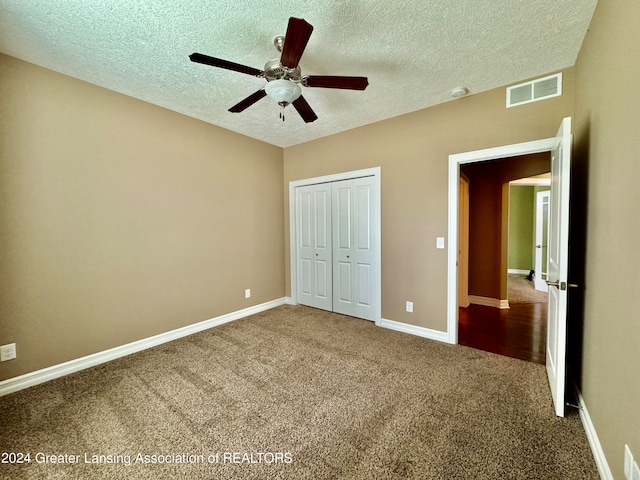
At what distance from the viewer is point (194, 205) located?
3307 mm

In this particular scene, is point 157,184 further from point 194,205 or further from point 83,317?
point 83,317

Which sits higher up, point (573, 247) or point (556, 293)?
point (573, 247)

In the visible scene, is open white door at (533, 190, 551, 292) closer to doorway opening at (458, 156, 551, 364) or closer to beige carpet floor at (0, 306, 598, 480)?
doorway opening at (458, 156, 551, 364)

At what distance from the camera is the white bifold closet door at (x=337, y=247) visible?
11.9 feet

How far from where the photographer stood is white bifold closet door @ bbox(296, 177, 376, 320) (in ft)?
11.9

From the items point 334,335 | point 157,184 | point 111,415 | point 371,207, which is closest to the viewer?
point 111,415

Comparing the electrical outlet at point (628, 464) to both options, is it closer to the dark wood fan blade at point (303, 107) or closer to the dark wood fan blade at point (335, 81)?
the dark wood fan blade at point (335, 81)

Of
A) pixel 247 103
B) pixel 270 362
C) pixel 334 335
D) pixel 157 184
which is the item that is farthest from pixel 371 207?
pixel 157 184

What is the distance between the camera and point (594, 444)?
1.47 meters

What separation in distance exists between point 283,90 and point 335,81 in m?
0.36

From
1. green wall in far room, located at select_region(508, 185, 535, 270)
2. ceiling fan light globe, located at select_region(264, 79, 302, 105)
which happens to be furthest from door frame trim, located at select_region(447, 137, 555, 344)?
green wall in far room, located at select_region(508, 185, 535, 270)

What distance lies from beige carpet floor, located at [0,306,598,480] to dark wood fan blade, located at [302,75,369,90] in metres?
2.27

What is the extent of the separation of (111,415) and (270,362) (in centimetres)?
121

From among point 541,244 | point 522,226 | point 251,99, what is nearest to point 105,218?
point 251,99
